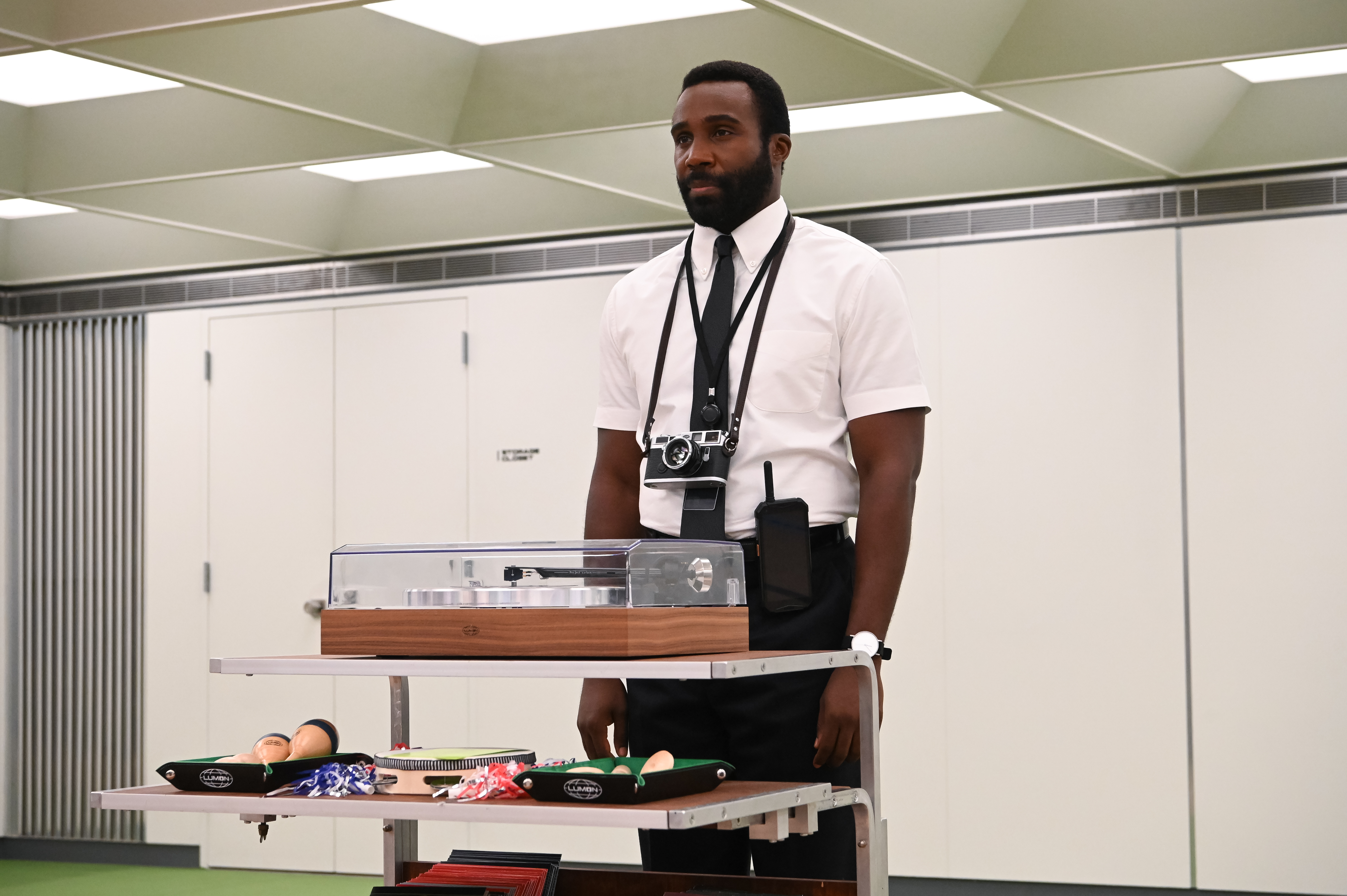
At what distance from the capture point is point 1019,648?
5207 millimetres

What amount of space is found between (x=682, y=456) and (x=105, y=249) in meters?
4.96

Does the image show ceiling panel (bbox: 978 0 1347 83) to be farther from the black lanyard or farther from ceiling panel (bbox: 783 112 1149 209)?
the black lanyard

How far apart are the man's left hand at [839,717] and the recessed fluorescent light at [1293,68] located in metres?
3.08

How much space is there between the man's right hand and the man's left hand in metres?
0.34

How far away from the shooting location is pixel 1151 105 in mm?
4574

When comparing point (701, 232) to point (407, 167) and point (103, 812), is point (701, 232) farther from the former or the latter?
point (103, 812)

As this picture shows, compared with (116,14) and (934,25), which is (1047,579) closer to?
(934,25)

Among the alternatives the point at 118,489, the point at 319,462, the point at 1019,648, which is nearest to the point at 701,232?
the point at 1019,648

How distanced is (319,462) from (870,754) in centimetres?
450

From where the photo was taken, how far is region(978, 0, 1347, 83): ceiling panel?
3.69m

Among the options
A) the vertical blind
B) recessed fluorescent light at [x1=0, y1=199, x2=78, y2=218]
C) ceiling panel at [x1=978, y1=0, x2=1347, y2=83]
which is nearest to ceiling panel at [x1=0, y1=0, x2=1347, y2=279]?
ceiling panel at [x1=978, y1=0, x2=1347, y2=83]

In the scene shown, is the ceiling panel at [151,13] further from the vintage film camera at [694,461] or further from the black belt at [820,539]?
the black belt at [820,539]

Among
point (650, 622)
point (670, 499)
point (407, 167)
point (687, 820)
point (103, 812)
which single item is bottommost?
point (103, 812)

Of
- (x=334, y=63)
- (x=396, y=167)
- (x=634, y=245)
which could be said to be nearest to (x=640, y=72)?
(x=334, y=63)
